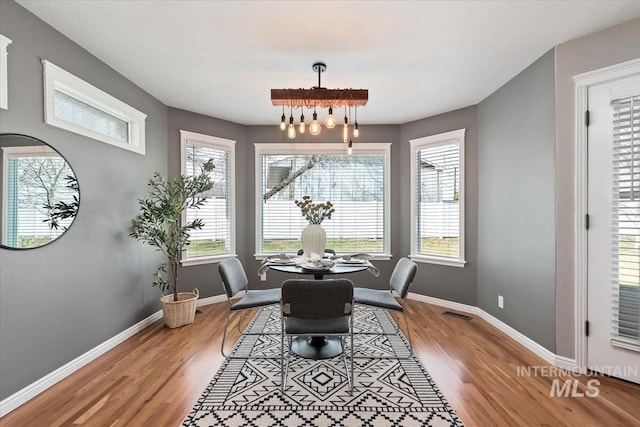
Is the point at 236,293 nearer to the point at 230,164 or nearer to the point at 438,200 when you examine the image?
the point at 230,164

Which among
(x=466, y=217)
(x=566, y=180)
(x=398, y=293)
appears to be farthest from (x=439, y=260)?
(x=566, y=180)

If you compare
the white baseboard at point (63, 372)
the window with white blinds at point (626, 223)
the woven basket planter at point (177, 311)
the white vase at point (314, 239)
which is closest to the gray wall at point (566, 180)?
the window with white blinds at point (626, 223)

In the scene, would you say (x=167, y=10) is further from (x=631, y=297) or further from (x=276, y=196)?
(x=631, y=297)

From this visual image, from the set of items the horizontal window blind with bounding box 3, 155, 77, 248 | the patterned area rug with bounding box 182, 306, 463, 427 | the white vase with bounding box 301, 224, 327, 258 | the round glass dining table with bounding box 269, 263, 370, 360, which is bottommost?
the patterned area rug with bounding box 182, 306, 463, 427

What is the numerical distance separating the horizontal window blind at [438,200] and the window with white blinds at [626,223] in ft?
5.94

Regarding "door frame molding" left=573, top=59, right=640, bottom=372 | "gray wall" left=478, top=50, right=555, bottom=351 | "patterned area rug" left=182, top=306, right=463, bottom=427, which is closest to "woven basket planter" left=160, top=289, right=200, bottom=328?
"patterned area rug" left=182, top=306, right=463, bottom=427

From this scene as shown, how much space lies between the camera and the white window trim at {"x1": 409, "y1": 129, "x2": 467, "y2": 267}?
12.9ft

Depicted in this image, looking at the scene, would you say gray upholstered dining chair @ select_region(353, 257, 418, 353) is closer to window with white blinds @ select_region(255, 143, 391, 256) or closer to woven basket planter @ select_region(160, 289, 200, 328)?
window with white blinds @ select_region(255, 143, 391, 256)

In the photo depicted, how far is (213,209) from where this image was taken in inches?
166

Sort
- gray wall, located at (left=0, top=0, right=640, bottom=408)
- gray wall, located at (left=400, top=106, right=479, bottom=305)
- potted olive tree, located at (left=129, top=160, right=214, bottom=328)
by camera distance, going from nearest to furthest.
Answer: gray wall, located at (left=0, top=0, right=640, bottom=408) < potted olive tree, located at (left=129, top=160, right=214, bottom=328) < gray wall, located at (left=400, top=106, right=479, bottom=305)

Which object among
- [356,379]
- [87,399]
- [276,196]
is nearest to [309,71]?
[276,196]

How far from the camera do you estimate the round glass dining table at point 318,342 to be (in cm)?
253

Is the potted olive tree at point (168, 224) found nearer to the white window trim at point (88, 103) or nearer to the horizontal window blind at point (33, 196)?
the white window trim at point (88, 103)

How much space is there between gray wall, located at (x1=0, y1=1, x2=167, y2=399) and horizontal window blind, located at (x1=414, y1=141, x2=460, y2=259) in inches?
144
